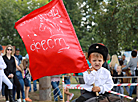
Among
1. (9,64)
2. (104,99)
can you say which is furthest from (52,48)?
(9,64)

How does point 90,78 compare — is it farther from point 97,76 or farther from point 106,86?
point 106,86

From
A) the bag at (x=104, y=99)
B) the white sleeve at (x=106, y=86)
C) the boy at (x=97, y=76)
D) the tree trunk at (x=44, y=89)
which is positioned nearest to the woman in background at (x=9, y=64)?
the tree trunk at (x=44, y=89)

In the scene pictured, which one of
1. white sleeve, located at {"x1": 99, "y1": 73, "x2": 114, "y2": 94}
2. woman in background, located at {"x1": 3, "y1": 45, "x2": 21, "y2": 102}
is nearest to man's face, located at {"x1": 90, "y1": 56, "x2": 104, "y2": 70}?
white sleeve, located at {"x1": 99, "y1": 73, "x2": 114, "y2": 94}

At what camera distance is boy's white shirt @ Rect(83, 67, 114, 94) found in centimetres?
460

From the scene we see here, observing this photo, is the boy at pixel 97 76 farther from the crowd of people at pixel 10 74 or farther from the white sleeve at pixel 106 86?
the crowd of people at pixel 10 74

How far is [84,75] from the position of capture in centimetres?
472

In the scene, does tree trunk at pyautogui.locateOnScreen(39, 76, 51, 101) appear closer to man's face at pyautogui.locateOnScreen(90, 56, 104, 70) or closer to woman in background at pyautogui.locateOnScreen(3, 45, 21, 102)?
woman in background at pyautogui.locateOnScreen(3, 45, 21, 102)

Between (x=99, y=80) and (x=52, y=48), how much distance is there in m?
1.41

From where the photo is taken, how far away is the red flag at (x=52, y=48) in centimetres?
557

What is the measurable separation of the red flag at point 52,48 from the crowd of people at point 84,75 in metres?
0.53

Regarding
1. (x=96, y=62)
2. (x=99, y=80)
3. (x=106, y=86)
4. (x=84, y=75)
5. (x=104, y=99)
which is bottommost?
(x=104, y=99)

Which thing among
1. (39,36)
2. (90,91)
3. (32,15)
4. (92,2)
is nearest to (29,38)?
(39,36)

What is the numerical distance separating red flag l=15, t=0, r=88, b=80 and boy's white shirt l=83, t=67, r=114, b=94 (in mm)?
962

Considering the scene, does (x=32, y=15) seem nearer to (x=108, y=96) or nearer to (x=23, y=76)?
(x=108, y=96)
